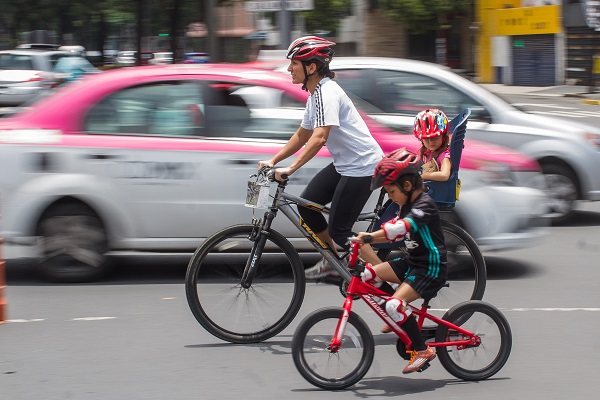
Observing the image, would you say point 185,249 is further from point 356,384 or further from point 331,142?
point 356,384

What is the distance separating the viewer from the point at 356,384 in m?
4.99

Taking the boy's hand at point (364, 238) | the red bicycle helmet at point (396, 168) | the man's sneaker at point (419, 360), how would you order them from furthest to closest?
1. the man's sneaker at point (419, 360)
2. the red bicycle helmet at point (396, 168)
3. the boy's hand at point (364, 238)

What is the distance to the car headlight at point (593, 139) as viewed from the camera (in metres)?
9.94

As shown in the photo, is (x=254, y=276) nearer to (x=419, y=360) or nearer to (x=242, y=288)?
(x=242, y=288)

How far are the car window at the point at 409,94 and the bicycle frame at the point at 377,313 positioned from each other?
4.40 meters

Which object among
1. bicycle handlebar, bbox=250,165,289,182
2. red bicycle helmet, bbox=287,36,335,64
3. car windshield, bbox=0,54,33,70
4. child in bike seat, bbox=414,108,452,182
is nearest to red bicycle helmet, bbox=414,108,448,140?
child in bike seat, bbox=414,108,452,182

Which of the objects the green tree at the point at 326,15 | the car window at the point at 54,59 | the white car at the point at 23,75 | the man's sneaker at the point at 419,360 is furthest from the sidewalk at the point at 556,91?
the man's sneaker at the point at 419,360

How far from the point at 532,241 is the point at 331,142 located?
96.5 inches

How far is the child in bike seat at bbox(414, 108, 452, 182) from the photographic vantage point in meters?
5.84

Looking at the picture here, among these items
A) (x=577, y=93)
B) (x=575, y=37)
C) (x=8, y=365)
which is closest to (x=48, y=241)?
(x=8, y=365)

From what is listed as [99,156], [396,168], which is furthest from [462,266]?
[99,156]

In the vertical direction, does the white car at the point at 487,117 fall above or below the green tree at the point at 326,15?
below

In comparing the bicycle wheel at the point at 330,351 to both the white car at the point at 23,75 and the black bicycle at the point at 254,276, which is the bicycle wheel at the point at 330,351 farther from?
the white car at the point at 23,75

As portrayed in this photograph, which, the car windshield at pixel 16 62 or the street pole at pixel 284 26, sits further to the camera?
the car windshield at pixel 16 62
